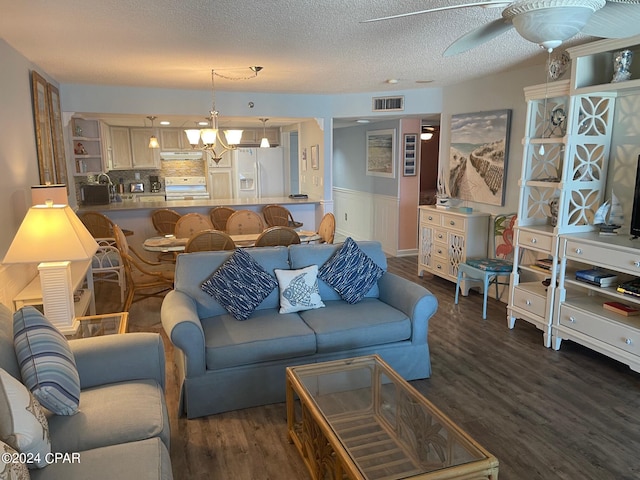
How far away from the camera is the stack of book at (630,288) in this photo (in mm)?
3262

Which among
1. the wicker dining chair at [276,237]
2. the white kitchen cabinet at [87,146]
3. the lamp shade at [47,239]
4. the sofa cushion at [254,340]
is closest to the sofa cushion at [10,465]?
the sofa cushion at [254,340]


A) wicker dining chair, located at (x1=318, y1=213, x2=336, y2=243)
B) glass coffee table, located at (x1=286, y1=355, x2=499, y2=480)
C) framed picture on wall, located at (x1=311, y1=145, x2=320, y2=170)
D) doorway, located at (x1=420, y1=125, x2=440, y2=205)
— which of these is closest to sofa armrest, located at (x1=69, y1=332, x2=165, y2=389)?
glass coffee table, located at (x1=286, y1=355, x2=499, y2=480)

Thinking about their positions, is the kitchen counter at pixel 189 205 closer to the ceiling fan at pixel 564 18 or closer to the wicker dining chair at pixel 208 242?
the wicker dining chair at pixel 208 242

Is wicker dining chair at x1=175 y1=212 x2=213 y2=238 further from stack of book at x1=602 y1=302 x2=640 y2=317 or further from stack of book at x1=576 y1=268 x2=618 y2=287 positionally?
stack of book at x1=602 y1=302 x2=640 y2=317

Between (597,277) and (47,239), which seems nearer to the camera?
(47,239)

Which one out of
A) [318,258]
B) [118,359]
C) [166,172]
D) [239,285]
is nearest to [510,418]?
[318,258]

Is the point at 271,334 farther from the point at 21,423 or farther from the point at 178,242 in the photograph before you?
the point at 178,242

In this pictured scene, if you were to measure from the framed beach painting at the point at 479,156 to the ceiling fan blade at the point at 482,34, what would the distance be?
291 centimetres

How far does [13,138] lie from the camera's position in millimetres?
3469

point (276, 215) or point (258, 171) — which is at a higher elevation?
point (258, 171)

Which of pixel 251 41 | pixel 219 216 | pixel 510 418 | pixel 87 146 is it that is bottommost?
pixel 510 418

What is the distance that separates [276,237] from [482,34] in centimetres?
270

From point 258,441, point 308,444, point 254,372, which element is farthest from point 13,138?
point 308,444

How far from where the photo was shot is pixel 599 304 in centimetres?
374
